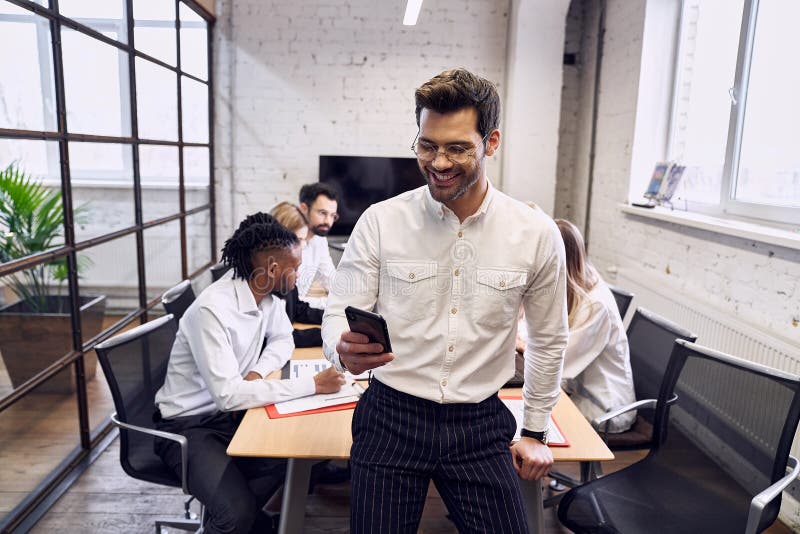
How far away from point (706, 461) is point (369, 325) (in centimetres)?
115

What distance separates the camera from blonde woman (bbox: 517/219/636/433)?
79.4 inches

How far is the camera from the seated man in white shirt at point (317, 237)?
315 cm

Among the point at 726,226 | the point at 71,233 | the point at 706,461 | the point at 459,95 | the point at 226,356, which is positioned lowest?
the point at 706,461

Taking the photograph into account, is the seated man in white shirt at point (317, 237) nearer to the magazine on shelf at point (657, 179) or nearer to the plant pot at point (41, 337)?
the plant pot at point (41, 337)

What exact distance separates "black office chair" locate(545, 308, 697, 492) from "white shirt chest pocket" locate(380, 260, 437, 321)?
2.71 ft

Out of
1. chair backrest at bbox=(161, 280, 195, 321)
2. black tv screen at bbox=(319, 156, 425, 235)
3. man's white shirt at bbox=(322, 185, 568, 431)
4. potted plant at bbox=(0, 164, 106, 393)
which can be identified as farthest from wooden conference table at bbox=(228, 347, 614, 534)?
black tv screen at bbox=(319, 156, 425, 235)

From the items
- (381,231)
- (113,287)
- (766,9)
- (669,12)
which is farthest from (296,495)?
(669,12)

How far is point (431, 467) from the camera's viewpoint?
4.10 feet

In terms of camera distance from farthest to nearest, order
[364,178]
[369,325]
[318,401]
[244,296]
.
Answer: [364,178] < [244,296] < [318,401] < [369,325]

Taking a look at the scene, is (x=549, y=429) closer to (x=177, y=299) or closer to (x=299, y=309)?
(x=299, y=309)

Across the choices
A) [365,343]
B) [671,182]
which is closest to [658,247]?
[671,182]

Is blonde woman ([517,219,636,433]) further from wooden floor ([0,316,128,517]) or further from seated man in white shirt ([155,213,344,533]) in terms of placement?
wooden floor ([0,316,128,517])

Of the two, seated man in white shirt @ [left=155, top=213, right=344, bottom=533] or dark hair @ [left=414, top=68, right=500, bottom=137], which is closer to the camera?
dark hair @ [left=414, top=68, right=500, bottom=137]

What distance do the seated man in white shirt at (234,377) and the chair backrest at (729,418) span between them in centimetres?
102
